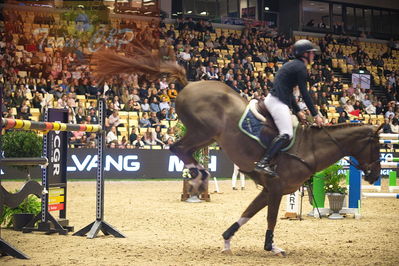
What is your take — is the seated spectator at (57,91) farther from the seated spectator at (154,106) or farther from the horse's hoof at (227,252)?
the horse's hoof at (227,252)

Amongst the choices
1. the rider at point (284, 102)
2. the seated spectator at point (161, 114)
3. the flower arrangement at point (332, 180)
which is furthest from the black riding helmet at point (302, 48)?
the seated spectator at point (161, 114)

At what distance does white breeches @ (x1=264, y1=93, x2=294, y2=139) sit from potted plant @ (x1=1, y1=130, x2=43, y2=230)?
4.02 meters

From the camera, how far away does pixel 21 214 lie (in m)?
9.41

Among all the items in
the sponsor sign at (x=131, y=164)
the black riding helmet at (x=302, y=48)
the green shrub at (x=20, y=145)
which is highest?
the black riding helmet at (x=302, y=48)

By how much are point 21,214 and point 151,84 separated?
6248mm

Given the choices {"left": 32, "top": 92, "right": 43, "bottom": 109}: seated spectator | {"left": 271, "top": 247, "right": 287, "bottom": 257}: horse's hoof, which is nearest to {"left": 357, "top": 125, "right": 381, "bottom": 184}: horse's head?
{"left": 271, "top": 247, "right": 287, "bottom": 257}: horse's hoof

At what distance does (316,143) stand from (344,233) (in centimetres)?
253

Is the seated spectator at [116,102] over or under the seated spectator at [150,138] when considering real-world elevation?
over

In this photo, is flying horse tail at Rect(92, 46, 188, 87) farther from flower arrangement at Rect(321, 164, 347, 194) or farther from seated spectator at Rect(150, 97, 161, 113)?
seated spectator at Rect(150, 97, 161, 113)

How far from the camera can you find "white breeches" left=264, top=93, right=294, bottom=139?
7.70 meters

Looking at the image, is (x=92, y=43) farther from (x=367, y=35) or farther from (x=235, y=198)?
(x=367, y=35)

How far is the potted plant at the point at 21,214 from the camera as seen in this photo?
30.9 feet

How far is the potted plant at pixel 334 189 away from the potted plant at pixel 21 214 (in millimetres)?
5603

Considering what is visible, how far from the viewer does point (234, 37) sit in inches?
1262
